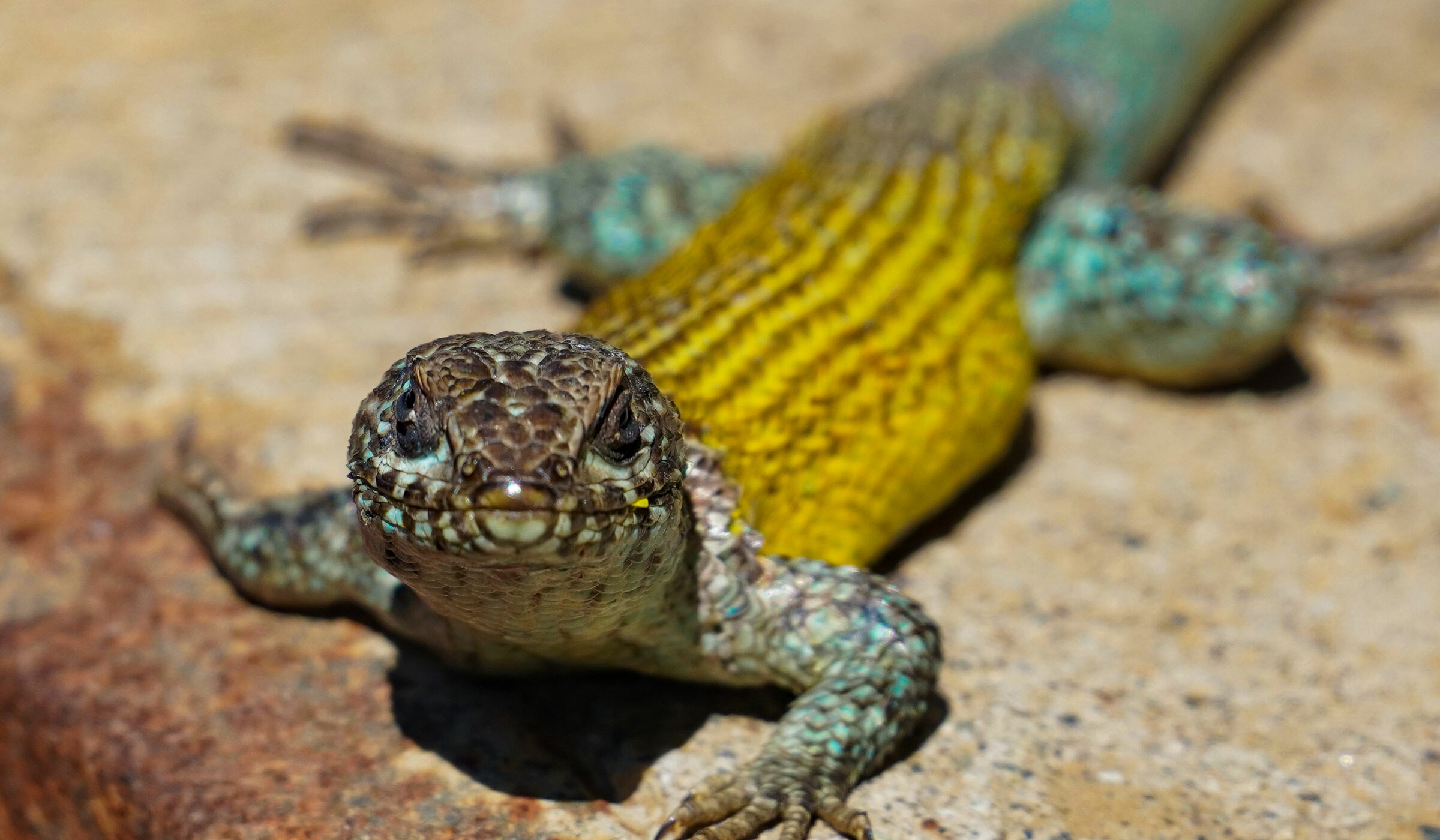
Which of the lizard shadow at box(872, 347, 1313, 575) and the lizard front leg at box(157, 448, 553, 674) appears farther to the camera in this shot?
the lizard shadow at box(872, 347, 1313, 575)

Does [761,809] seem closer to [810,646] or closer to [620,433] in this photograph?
[810,646]

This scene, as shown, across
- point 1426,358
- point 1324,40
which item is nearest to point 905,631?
point 1426,358

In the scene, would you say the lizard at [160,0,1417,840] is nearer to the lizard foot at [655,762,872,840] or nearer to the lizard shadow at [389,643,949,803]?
the lizard foot at [655,762,872,840]

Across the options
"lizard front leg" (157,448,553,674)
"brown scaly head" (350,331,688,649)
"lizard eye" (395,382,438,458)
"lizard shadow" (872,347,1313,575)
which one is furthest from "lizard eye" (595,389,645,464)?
"lizard shadow" (872,347,1313,575)

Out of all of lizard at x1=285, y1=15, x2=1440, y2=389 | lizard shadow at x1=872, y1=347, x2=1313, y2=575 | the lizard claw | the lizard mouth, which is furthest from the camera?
lizard at x1=285, y1=15, x2=1440, y2=389

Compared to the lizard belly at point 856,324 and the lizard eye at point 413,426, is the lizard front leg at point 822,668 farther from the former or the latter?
the lizard eye at point 413,426

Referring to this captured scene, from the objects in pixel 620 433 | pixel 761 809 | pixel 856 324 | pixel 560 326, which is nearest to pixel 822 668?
pixel 761 809

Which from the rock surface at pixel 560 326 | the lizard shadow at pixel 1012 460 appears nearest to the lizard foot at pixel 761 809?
the rock surface at pixel 560 326
